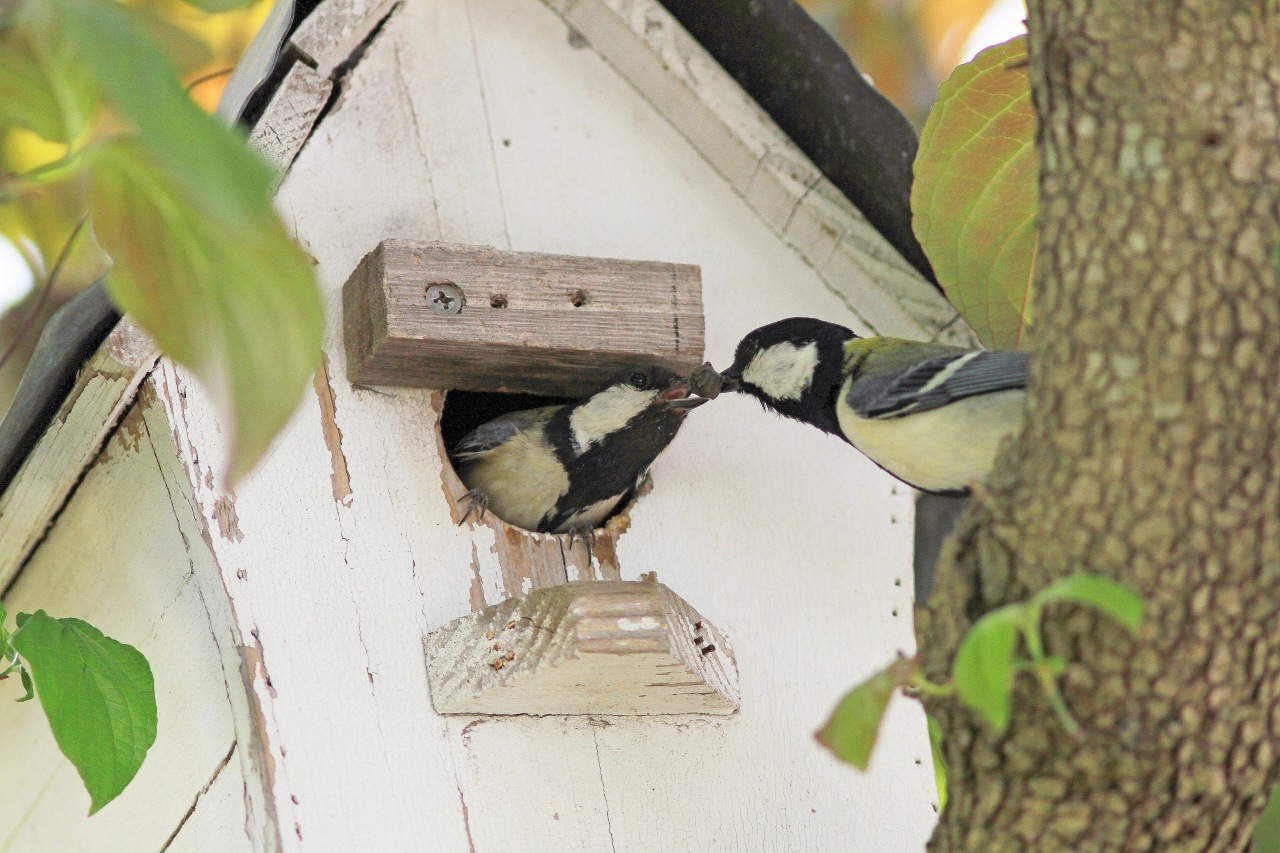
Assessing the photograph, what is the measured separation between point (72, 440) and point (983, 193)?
3.94ft

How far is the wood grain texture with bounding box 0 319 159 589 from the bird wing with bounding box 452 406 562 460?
0.60m

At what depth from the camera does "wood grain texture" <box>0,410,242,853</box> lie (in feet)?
5.72

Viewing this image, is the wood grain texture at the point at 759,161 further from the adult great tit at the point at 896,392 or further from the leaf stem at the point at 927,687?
the leaf stem at the point at 927,687

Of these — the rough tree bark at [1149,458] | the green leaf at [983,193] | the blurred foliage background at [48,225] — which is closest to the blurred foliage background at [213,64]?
the blurred foliage background at [48,225]

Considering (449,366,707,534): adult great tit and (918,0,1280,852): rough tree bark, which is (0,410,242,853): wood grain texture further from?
(918,0,1280,852): rough tree bark

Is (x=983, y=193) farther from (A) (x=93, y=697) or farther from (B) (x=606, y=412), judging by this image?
(A) (x=93, y=697)

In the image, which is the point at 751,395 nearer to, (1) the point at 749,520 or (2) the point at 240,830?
(1) the point at 749,520

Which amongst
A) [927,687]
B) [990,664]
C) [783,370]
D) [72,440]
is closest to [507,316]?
[783,370]

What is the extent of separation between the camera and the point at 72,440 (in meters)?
1.89

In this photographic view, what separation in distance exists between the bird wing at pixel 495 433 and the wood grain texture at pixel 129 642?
580 millimetres

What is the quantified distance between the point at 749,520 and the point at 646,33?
2.36ft

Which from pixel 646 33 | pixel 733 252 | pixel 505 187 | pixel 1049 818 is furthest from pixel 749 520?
pixel 1049 818

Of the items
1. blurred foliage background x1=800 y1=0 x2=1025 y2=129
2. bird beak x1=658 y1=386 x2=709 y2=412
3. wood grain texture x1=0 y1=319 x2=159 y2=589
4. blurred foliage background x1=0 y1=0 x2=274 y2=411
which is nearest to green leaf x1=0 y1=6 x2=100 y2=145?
wood grain texture x1=0 y1=319 x2=159 y2=589

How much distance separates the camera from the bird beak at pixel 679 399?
6.69 ft
